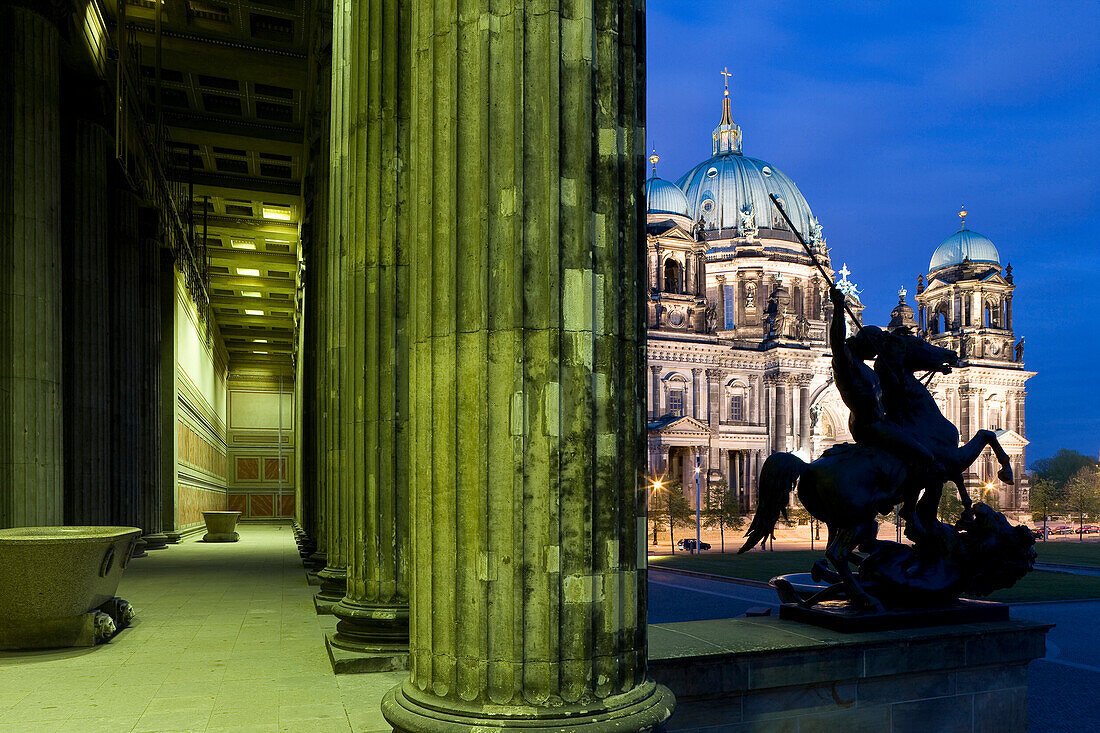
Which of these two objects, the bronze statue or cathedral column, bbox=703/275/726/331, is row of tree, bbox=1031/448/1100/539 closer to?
cathedral column, bbox=703/275/726/331

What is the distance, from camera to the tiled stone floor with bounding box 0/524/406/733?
21.5 feet

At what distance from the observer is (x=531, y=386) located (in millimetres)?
4312

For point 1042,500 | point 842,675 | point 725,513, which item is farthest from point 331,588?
point 1042,500

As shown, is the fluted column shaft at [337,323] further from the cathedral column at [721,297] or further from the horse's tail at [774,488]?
the cathedral column at [721,297]

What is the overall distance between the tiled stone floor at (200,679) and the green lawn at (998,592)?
53.5ft

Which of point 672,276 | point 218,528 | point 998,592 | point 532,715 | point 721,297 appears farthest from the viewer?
point 721,297

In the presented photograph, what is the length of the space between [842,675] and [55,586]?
8.19 meters

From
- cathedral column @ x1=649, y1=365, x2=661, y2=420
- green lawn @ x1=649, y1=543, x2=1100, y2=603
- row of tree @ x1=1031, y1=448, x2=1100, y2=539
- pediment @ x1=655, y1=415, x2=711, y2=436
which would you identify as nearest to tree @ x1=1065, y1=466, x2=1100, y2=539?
row of tree @ x1=1031, y1=448, x2=1100, y2=539

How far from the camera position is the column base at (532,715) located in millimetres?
4133

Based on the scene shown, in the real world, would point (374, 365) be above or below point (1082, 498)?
above

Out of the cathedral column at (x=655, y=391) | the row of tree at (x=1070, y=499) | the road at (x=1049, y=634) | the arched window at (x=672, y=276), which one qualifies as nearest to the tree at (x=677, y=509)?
the cathedral column at (x=655, y=391)

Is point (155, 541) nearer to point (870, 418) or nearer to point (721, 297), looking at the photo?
point (870, 418)

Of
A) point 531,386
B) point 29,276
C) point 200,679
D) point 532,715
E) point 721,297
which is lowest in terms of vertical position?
point 200,679

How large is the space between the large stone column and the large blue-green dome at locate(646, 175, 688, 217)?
2782 inches
